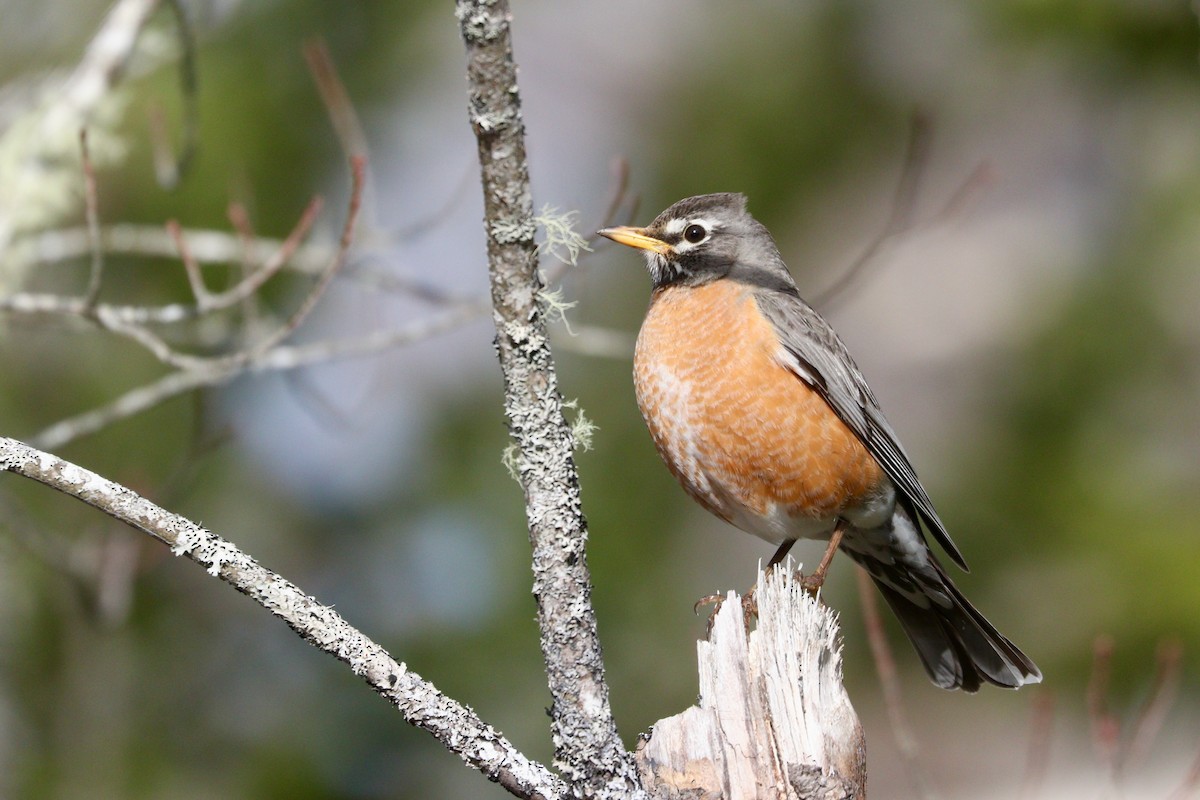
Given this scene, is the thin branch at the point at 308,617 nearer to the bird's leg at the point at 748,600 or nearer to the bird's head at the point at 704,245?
the bird's leg at the point at 748,600

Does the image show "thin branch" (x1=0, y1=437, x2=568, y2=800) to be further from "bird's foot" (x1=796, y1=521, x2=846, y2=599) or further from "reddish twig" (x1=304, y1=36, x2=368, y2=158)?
"reddish twig" (x1=304, y1=36, x2=368, y2=158)

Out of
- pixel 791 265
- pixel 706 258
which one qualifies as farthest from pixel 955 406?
pixel 706 258

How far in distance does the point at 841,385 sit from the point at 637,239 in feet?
2.93

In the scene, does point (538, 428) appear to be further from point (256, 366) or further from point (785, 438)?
point (256, 366)

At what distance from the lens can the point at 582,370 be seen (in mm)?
7145

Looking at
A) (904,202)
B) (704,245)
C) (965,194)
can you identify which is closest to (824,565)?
(704,245)

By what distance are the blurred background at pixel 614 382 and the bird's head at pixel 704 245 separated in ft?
0.75

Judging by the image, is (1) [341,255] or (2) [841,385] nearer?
(1) [341,255]

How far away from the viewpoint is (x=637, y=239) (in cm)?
409

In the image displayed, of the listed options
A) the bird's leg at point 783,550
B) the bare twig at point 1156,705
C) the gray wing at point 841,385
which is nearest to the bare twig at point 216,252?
the gray wing at point 841,385

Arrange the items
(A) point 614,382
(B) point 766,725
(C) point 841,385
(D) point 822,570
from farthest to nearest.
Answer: (A) point 614,382 → (C) point 841,385 → (D) point 822,570 → (B) point 766,725

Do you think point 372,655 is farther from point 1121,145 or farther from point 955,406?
point 1121,145

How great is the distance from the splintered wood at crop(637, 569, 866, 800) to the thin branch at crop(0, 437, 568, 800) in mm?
430

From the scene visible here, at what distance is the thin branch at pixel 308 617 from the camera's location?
1.91 metres
